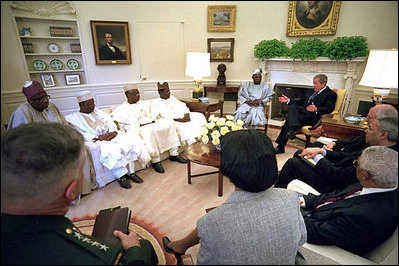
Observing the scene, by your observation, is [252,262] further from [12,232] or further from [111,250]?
[12,232]

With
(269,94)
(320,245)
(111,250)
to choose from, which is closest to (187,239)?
(111,250)

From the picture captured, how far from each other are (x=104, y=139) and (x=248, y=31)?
3.47m

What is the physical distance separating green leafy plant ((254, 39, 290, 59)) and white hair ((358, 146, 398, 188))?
3355mm

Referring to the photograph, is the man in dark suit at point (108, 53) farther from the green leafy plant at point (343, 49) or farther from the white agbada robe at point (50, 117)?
the green leafy plant at point (343, 49)

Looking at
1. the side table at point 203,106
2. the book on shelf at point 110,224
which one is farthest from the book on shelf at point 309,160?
the side table at point 203,106

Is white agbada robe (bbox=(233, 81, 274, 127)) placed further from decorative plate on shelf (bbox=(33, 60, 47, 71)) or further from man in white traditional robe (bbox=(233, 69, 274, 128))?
decorative plate on shelf (bbox=(33, 60, 47, 71))

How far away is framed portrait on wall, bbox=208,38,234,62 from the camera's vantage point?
14.9ft

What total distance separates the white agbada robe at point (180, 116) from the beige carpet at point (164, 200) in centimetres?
58

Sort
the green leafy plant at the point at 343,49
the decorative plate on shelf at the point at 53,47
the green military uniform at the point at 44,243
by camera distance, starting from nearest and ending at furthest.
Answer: the green military uniform at the point at 44,243 < the decorative plate on shelf at the point at 53,47 < the green leafy plant at the point at 343,49

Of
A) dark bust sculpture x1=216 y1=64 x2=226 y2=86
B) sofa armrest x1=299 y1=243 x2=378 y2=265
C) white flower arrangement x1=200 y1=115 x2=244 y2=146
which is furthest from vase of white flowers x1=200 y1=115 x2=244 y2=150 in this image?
dark bust sculpture x1=216 y1=64 x2=226 y2=86

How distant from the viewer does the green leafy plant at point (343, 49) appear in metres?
2.94

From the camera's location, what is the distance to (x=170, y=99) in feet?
11.3

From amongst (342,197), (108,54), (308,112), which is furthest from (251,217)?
(308,112)

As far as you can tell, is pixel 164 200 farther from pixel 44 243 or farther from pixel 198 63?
pixel 198 63
